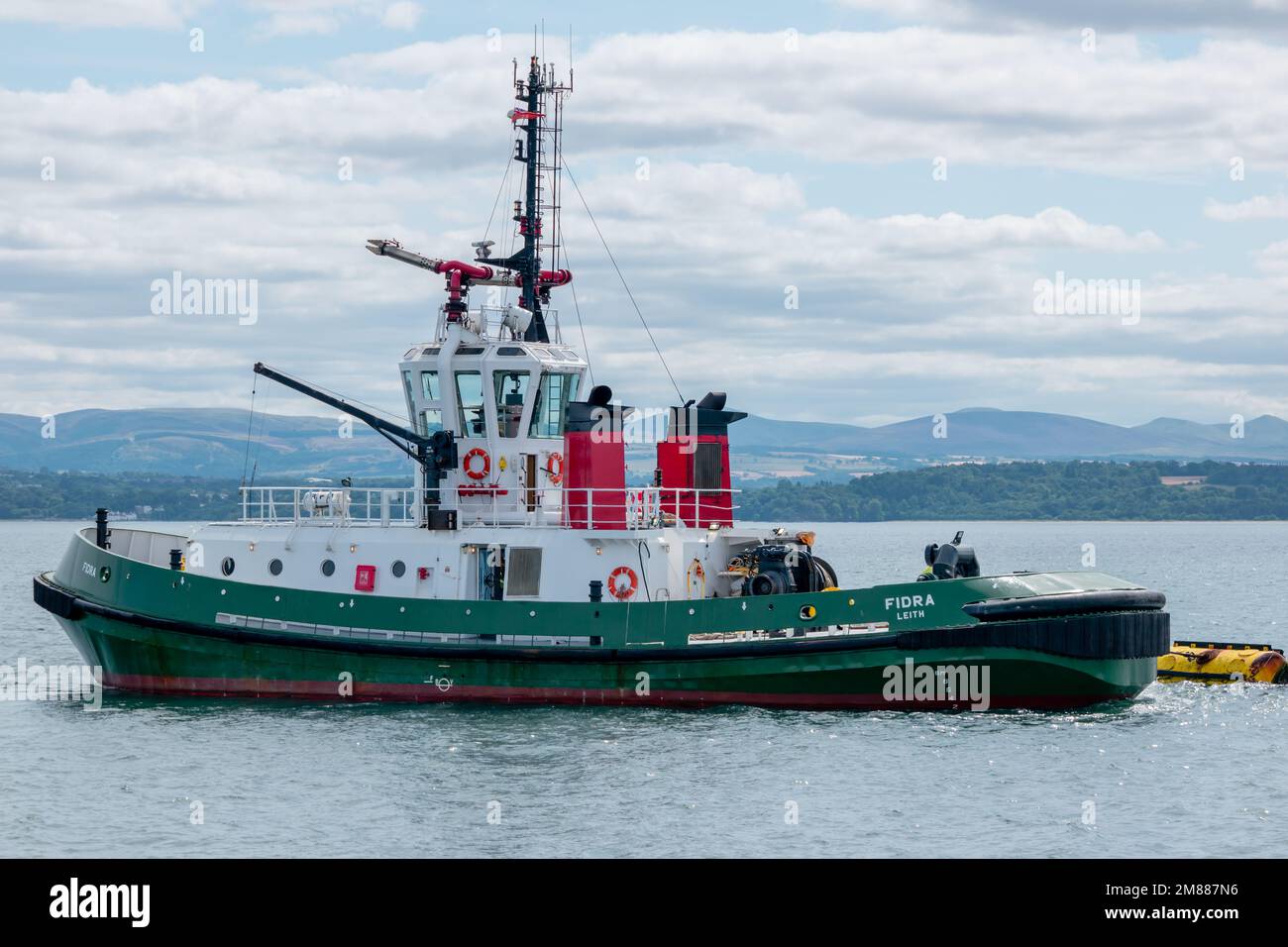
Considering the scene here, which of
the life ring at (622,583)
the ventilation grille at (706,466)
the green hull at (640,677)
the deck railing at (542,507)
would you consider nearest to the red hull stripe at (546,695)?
the green hull at (640,677)

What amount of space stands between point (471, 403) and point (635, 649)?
529 cm

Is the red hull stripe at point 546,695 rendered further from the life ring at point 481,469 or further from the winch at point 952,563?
the life ring at point 481,469

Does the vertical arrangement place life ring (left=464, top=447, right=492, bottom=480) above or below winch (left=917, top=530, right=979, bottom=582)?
above

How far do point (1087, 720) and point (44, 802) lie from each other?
48.8 ft

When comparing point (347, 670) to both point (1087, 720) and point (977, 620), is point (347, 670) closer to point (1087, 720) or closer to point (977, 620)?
point (977, 620)

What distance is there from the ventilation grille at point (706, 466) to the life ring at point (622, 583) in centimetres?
267

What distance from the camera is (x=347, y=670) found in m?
26.5

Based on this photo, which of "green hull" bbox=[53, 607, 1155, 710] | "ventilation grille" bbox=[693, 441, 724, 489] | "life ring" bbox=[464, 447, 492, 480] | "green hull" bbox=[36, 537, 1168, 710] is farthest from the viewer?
"ventilation grille" bbox=[693, 441, 724, 489]

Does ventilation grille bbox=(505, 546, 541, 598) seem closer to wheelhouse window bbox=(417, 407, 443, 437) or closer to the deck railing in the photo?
the deck railing

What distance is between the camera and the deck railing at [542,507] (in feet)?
88.3

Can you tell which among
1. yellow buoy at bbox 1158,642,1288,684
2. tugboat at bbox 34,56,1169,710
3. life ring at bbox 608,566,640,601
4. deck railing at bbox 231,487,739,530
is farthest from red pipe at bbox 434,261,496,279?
yellow buoy at bbox 1158,642,1288,684

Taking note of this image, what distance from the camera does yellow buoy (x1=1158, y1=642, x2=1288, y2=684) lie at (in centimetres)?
3023

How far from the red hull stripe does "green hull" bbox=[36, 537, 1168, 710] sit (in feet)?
0.08

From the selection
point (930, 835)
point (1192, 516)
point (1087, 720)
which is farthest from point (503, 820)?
point (1192, 516)
